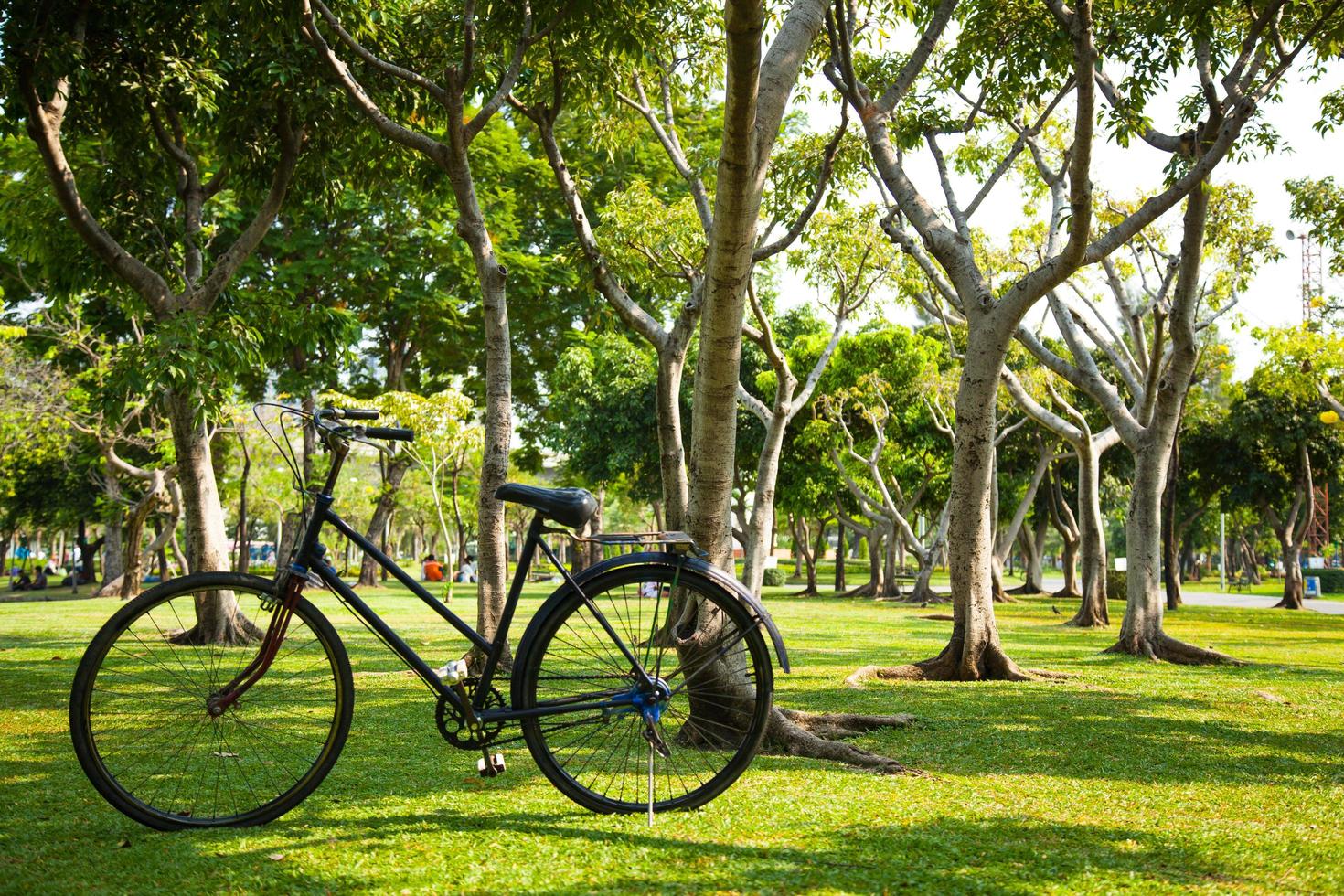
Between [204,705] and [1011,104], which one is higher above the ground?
[1011,104]

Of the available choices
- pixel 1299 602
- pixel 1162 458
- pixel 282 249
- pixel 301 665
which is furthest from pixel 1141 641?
pixel 1299 602

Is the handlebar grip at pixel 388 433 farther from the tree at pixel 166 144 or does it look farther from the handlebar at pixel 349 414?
the tree at pixel 166 144

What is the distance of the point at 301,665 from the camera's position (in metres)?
4.05

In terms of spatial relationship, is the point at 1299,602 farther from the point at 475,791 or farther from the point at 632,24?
the point at 475,791

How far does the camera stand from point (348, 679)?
4.04 meters

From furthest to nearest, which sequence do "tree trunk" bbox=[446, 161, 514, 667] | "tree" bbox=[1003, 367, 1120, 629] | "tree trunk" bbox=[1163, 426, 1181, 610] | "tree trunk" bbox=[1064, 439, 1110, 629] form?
"tree trunk" bbox=[1163, 426, 1181, 610] < "tree trunk" bbox=[1064, 439, 1110, 629] < "tree" bbox=[1003, 367, 1120, 629] < "tree trunk" bbox=[446, 161, 514, 667]

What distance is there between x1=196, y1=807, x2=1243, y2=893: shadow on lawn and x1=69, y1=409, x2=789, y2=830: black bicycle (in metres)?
0.30

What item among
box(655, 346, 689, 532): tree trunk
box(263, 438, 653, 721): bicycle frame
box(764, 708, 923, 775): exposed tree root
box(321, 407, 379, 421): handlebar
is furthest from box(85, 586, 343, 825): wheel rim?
box(655, 346, 689, 532): tree trunk

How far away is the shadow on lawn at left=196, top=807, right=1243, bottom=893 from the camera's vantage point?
10.8 ft

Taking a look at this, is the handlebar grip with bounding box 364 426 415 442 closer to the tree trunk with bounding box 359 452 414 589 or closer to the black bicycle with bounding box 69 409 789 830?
the black bicycle with bounding box 69 409 789 830

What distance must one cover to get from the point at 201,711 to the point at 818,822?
242cm

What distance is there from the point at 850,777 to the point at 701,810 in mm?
1148

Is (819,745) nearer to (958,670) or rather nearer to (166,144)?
(958,670)

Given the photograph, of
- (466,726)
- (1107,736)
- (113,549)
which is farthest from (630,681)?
(113,549)
